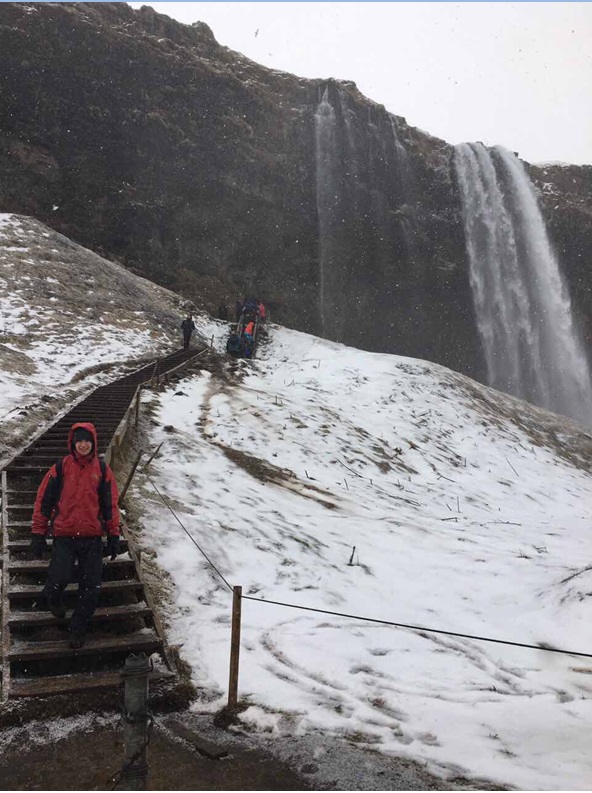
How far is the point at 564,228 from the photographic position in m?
43.0

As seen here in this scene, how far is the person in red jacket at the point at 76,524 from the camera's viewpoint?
4258 millimetres

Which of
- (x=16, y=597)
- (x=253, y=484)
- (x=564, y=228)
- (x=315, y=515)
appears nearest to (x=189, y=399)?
(x=253, y=484)

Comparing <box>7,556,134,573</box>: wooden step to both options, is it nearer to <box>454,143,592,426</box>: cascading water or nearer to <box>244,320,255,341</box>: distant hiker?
<box>244,320,255,341</box>: distant hiker

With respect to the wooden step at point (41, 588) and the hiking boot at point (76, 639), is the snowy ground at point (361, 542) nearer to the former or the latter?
the wooden step at point (41, 588)

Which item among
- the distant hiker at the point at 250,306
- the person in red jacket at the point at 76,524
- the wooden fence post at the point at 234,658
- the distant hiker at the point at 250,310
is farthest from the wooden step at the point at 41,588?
the distant hiker at the point at 250,306

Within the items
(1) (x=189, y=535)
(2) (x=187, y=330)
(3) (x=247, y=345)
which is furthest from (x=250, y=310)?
(1) (x=189, y=535)

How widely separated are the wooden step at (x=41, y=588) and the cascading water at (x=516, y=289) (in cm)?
4040

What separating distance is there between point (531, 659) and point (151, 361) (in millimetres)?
14828

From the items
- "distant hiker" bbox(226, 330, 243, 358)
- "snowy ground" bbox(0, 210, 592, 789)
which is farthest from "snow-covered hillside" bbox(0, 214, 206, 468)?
"distant hiker" bbox(226, 330, 243, 358)

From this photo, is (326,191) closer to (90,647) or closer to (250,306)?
(250,306)

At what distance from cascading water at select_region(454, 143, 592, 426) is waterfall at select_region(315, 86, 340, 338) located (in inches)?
393

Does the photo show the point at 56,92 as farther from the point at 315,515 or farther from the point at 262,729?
the point at 262,729

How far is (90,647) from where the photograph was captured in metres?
4.11

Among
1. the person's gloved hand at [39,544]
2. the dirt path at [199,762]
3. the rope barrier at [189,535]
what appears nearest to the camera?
the dirt path at [199,762]
